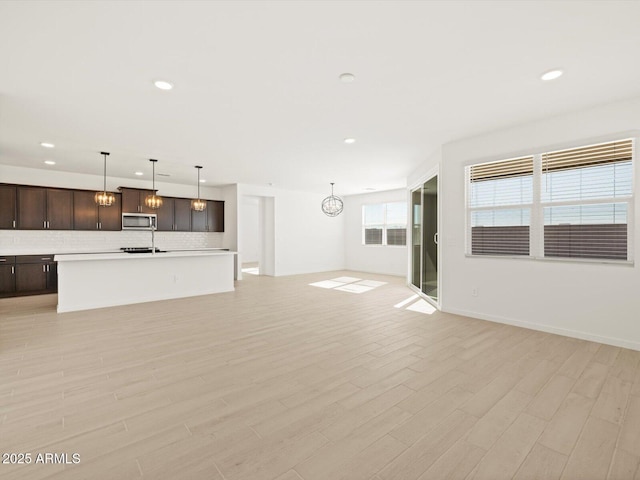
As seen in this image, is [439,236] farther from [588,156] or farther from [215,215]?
[215,215]

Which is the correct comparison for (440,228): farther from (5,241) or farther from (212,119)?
(5,241)

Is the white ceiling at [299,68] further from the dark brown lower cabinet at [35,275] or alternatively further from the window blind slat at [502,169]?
the dark brown lower cabinet at [35,275]

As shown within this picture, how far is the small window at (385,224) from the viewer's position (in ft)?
30.5

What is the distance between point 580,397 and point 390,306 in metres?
3.11

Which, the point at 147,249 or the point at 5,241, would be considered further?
the point at 147,249

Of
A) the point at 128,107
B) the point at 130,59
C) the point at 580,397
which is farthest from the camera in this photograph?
the point at 128,107

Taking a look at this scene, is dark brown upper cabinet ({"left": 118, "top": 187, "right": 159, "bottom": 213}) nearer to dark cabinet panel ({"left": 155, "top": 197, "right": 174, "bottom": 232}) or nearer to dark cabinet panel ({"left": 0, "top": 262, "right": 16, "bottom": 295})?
dark cabinet panel ({"left": 155, "top": 197, "right": 174, "bottom": 232})

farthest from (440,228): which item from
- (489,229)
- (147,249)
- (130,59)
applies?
(147,249)

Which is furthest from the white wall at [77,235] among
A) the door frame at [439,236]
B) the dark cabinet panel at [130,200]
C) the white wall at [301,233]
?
the door frame at [439,236]

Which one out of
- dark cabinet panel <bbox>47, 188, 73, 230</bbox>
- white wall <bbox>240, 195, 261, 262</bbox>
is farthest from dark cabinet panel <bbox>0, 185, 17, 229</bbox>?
white wall <bbox>240, 195, 261, 262</bbox>

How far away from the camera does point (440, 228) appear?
512cm

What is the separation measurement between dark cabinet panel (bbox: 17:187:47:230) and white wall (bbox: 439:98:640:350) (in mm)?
8116

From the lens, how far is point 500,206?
173 inches

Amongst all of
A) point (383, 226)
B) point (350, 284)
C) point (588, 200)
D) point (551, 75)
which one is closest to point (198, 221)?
point (350, 284)
